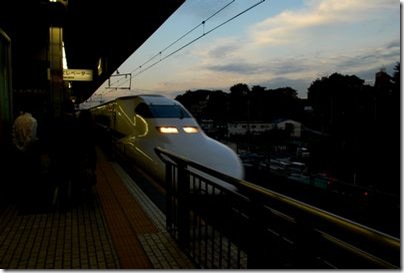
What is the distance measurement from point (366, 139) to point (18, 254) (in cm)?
5063

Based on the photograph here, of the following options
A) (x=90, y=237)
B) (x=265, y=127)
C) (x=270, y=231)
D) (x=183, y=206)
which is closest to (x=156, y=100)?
(x=90, y=237)

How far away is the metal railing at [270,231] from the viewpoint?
1.62 metres

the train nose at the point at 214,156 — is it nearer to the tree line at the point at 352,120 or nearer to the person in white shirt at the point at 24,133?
the person in white shirt at the point at 24,133

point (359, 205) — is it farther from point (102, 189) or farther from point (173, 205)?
point (173, 205)

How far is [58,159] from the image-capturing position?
5.54 meters

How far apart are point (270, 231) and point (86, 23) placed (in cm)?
1009

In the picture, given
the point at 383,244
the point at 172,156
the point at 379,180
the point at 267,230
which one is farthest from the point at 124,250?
the point at 379,180

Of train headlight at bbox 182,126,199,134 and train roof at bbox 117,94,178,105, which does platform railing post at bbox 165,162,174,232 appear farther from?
train roof at bbox 117,94,178,105

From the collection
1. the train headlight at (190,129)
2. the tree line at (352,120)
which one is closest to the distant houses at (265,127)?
the tree line at (352,120)

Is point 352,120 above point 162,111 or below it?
below

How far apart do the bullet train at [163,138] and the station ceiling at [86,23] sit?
6.68ft

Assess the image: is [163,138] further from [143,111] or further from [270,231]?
[270,231]

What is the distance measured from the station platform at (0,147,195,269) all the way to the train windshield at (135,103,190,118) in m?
4.83

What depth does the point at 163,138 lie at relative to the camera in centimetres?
1003
